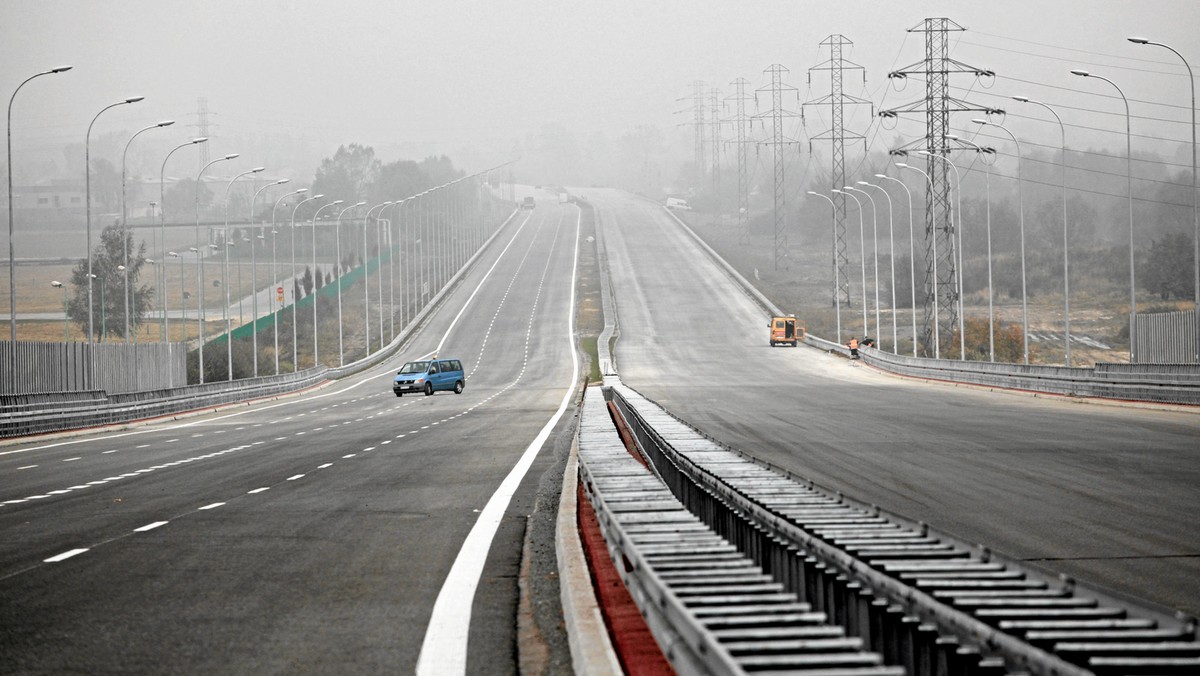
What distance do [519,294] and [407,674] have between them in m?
123

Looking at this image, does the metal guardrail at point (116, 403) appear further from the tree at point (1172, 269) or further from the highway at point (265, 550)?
the tree at point (1172, 269)

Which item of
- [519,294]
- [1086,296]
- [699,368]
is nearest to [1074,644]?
[699,368]

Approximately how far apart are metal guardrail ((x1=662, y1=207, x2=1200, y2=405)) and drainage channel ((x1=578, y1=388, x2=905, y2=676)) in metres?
30.5

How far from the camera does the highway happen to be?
7.91 metres

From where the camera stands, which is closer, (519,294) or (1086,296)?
(1086,296)

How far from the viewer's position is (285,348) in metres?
108

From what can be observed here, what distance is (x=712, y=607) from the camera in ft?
18.5

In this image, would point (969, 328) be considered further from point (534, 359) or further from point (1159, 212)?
point (1159, 212)

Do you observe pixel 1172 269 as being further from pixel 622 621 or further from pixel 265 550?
pixel 622 621

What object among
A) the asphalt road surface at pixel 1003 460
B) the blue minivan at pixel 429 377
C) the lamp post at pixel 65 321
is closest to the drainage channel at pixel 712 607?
the asphalt road surface at pixel 1003 460

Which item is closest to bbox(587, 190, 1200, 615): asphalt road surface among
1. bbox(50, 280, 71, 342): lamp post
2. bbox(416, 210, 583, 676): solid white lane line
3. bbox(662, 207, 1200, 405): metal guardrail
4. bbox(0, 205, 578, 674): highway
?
bbox(662, 207, 1200, 405): metal guardrail

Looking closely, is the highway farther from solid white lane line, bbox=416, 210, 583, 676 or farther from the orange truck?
the orange truck

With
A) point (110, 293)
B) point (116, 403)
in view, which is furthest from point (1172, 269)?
point (110, 293)

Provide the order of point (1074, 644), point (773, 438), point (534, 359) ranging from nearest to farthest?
point (1074, 644) < point (773, 438) < point (534, 359)
